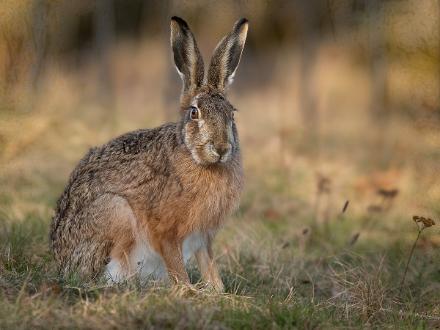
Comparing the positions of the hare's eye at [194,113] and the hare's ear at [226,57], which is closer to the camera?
the hare's eye at [194,113]

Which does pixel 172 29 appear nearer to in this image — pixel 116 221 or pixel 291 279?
pixel 116 221

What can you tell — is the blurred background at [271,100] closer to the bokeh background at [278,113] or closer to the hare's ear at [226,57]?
the bokeh background at [278,113]

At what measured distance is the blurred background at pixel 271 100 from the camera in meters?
9.21

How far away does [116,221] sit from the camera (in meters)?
5.34

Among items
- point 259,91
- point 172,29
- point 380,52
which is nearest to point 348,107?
point 259,91

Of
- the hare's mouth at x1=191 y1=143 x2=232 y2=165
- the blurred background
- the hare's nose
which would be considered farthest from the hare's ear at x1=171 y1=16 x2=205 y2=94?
the blurred background

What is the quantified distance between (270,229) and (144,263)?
278 centimetres

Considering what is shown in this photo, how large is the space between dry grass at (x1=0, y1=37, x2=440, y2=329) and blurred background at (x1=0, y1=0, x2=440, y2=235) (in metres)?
0.05

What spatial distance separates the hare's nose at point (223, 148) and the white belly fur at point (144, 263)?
74 centimetres

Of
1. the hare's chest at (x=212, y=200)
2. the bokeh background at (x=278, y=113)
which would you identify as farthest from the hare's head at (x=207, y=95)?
the bokeh background at (x=278, y=113)

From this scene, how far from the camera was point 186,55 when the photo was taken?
5504 mm

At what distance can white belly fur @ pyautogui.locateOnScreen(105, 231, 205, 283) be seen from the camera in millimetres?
5281

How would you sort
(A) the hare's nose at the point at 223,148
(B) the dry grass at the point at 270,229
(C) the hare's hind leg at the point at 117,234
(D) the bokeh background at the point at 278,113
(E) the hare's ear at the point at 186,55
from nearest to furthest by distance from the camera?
1. (B) the dry grass at the point at 270,229
2. (A) the hare's nose at the point at 223,148
3. (C) the hare's hind leg at the point at 117,234
4. (E) the hare's ear at the point at 186,55
5. (D) the bokeh background at the point at 278,113

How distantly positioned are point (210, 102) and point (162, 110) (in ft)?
31.1
